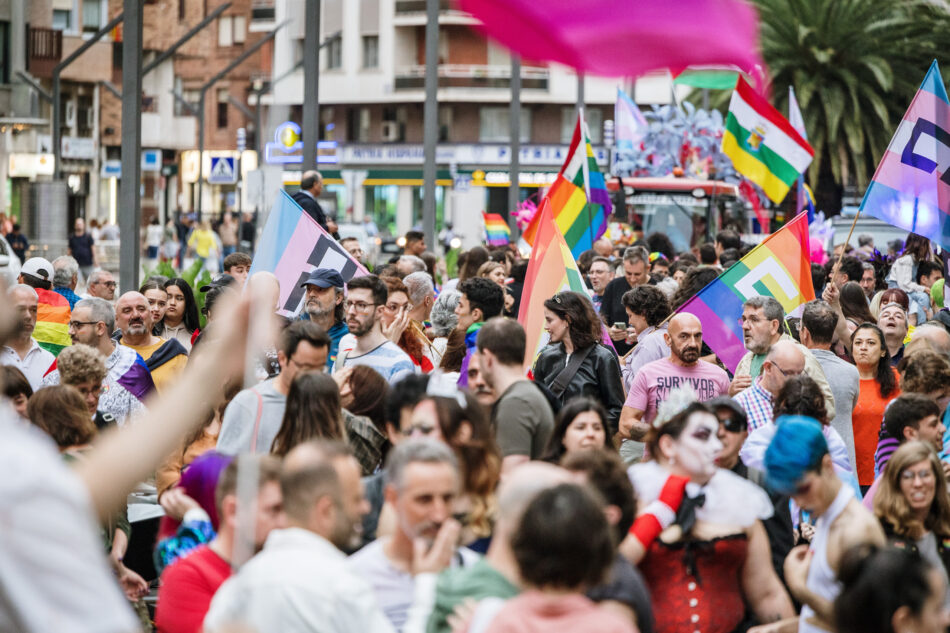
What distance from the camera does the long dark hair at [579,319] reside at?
827 cm

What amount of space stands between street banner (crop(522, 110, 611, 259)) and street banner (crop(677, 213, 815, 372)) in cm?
475

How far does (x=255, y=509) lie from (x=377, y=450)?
209cm

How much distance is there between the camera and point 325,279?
916cm

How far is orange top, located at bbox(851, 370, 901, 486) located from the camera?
8.41 metres

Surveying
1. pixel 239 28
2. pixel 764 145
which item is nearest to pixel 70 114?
pixel 239 28

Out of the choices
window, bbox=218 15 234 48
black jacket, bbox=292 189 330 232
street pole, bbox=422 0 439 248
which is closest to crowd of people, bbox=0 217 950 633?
black jacket, bbox=292 189 330 232

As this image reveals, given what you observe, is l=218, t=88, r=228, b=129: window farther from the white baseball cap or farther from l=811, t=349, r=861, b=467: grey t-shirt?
l=811, t=349, r=861, b=467: grey t-shirt

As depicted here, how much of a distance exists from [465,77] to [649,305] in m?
61.0

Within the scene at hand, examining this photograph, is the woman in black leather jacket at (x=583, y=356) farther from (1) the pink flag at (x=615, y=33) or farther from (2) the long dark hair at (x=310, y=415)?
(1) the pink flag at (x=615, y=33)

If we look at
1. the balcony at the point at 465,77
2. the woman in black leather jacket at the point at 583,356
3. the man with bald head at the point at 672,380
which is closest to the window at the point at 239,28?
the balcony at the point at 465,77

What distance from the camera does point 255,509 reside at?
424cm

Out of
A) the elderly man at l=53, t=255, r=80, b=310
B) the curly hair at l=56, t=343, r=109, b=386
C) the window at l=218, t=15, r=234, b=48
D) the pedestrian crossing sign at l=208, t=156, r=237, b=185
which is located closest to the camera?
the curly hair at l=56, t=343, r=109, b=386

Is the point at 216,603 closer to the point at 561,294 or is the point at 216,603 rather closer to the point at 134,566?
the point at 134,566

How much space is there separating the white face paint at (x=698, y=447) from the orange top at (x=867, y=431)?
344 cm
